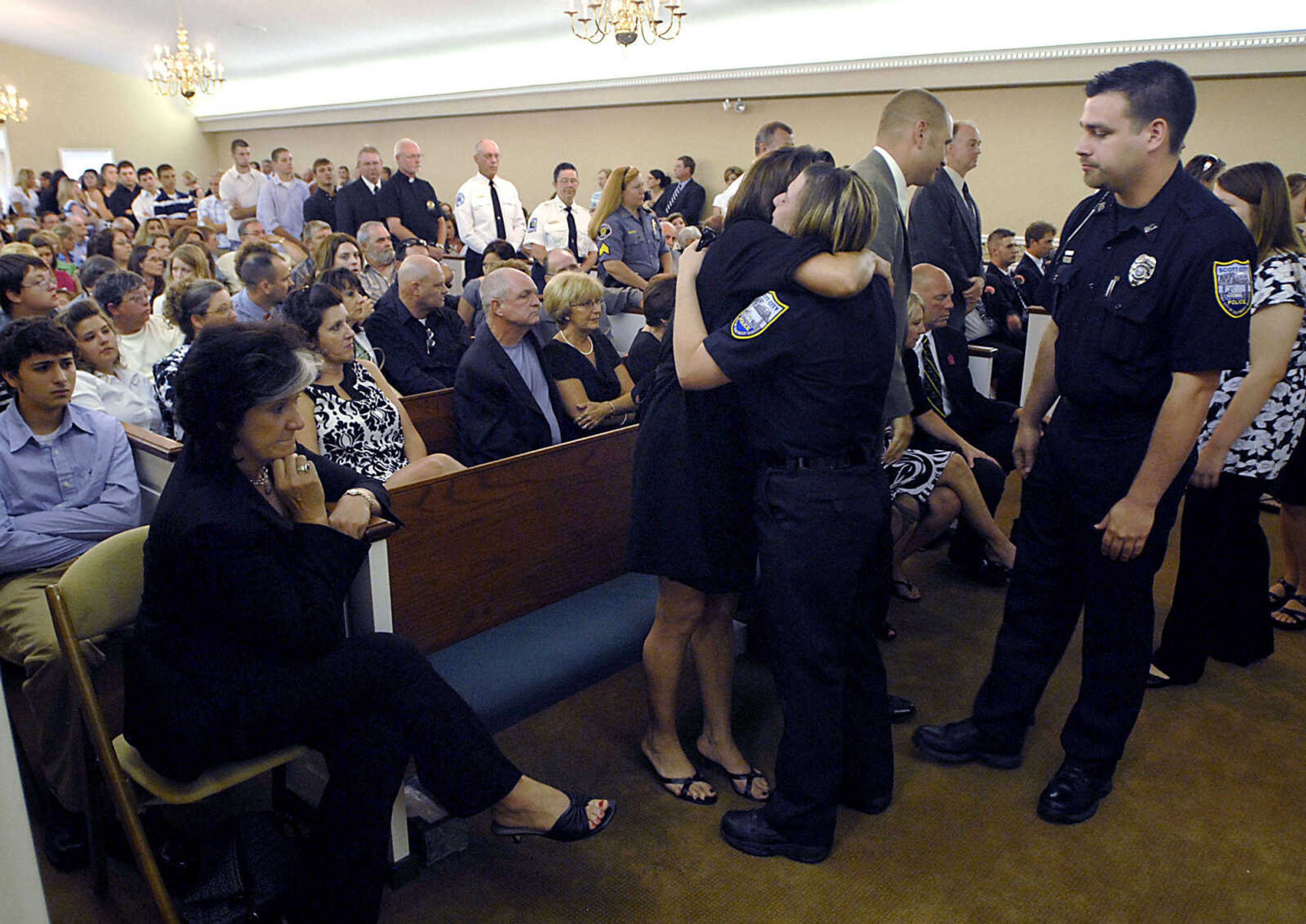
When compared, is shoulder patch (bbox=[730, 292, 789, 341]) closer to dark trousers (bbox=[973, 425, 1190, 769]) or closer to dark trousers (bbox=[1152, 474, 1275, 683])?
dark trousers (bbox=[973, 425, 1190, 769])

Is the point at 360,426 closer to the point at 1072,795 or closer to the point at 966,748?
the point at 966,748

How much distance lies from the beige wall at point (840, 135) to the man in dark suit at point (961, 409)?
5087 millimetres

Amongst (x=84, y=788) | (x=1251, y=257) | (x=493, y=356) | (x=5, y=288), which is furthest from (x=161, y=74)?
(x=1251, y=257)

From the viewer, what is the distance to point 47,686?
203 centimetres

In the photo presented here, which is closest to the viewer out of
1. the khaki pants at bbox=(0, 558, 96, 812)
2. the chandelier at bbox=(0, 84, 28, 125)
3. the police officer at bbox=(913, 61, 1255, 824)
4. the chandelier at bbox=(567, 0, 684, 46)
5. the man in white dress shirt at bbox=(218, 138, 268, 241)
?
the police officer at bbox=(913, 61, 1255, 824)

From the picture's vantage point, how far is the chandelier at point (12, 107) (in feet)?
38.5

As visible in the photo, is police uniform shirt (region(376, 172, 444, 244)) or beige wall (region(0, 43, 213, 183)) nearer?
police uniform shirt (region(376, 172, 444, 244))

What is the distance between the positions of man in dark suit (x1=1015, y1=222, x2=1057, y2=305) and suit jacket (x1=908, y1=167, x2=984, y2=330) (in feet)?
5.07

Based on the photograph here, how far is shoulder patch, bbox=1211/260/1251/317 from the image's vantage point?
6.15ft

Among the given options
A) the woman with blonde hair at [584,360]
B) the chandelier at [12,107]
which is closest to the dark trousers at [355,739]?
the woman with blonde hair at [584,360]

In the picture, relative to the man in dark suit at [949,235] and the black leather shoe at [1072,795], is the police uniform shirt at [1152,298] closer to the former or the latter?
the black leather shoe at [1072,795]

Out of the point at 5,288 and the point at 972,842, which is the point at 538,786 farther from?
the point at 5,288

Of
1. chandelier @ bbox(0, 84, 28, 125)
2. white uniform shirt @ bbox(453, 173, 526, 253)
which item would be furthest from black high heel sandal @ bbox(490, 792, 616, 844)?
chandelier @ bbox(0, 84, 28, 125)

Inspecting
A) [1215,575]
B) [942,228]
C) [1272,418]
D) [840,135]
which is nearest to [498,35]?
[840,135]
